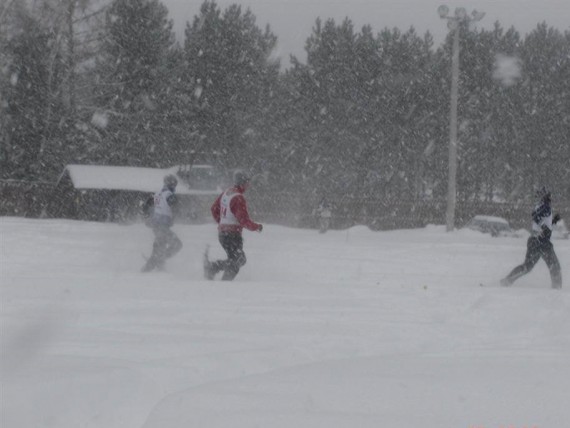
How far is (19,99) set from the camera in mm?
44031

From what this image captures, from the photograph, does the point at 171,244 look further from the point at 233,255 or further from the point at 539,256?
the point at 539,256

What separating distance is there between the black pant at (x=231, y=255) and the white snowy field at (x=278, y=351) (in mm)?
536

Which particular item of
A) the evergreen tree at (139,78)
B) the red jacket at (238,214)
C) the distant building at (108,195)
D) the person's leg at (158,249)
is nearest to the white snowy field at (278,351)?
the person's leg at (158,249)

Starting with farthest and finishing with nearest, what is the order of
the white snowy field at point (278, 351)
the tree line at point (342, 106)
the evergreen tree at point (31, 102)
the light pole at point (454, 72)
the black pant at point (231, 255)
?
the tree line at point (342, 106) < the evergreen tree at point (31, 102) < the light pole at point (454, 72) < the black pant at point (231, 255) < the white snowy field at point (278, 351)

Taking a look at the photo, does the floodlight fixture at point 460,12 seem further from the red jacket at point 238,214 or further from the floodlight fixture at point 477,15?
the red jacket at point 238,214

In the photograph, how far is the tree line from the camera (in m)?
52.4

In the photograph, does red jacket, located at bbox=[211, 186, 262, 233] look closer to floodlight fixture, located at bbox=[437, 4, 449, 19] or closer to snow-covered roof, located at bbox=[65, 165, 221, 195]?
floodlight fixture, located at bbox=[437, 4, 449, 19]

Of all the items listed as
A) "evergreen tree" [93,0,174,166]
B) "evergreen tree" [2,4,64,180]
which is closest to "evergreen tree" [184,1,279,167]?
"evergreen tree" [93,0,174,166]

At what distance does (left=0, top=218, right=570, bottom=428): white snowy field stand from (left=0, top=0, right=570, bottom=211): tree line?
125 feet

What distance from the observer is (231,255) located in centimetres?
1242

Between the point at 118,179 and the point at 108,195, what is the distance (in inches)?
56.2

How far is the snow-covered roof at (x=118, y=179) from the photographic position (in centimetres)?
4119

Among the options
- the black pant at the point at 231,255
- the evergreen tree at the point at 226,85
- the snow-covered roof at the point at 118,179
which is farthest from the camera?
the evergreen tree at the point at 226,85

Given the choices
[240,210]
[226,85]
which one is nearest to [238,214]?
[240,210]
